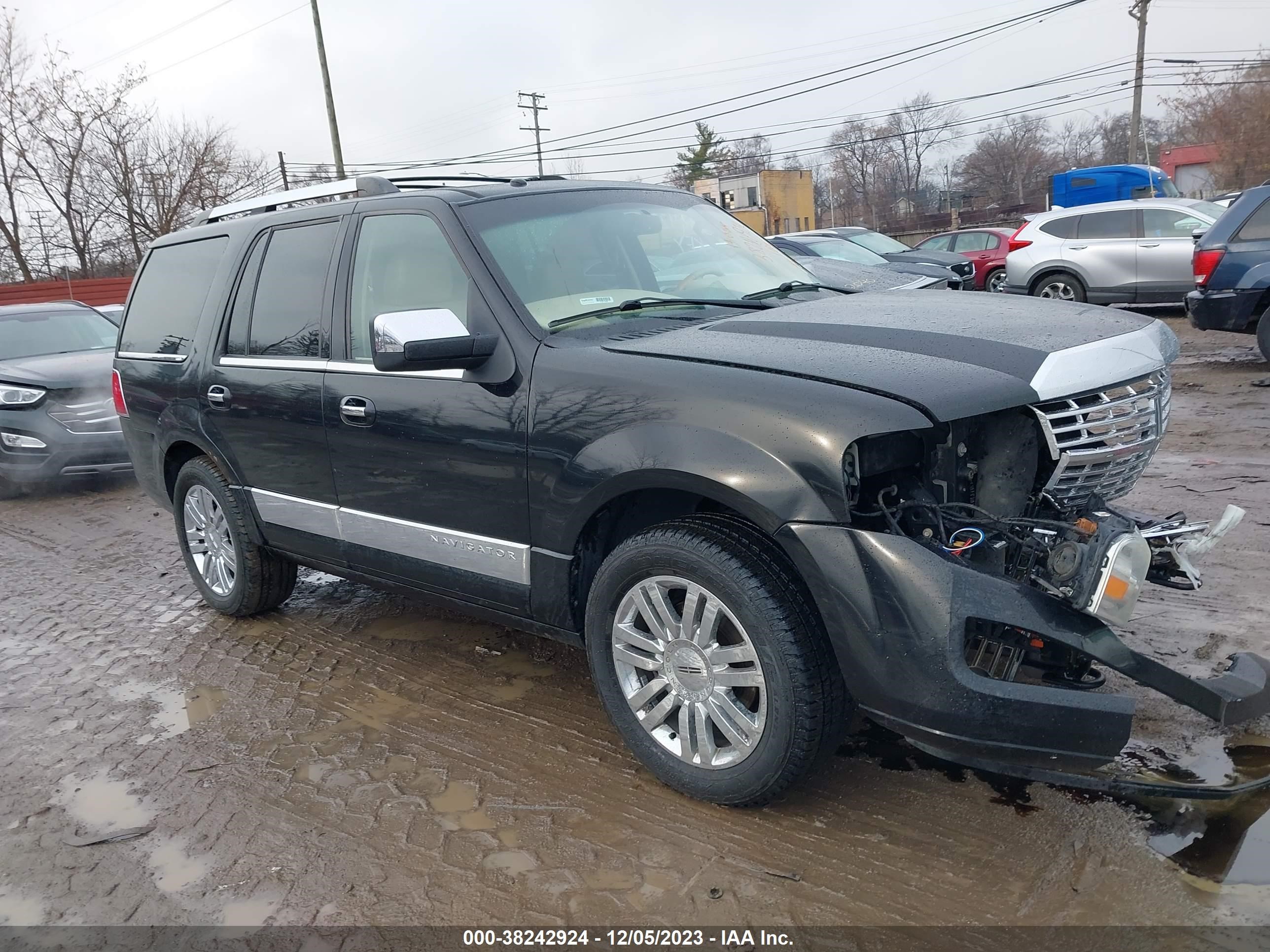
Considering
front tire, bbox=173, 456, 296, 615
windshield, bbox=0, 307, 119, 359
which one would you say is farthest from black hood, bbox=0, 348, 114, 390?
front tire, bbox=173, 456, 296, 615

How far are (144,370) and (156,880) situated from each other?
3124 mm

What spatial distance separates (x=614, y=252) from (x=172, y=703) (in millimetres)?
2642

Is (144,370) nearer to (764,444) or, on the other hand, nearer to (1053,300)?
(764,444)

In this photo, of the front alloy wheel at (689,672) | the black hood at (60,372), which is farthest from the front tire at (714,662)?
the black hood at (60,372)

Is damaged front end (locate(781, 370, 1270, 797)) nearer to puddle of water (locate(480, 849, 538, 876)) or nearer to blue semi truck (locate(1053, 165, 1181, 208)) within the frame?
puddle of water (locate(480, 849, 538, 876))

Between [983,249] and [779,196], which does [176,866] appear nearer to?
[983,249]

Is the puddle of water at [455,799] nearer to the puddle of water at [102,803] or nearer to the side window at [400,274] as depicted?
the puddle of water at [102,803]

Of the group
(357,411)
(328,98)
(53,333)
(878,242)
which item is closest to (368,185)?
(357,411)

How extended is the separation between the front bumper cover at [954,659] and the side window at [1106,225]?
1266 centimetres

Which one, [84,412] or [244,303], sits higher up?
[244,303]

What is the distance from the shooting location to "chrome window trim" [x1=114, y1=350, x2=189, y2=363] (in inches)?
193

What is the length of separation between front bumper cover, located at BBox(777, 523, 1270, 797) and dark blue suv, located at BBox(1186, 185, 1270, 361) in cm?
805

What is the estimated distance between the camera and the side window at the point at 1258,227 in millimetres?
9219

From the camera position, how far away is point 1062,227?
553 inches
